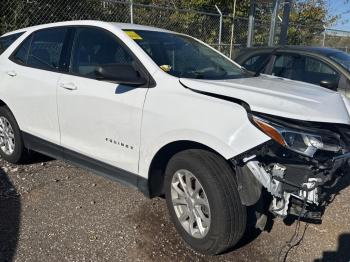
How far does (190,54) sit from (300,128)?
1556mm

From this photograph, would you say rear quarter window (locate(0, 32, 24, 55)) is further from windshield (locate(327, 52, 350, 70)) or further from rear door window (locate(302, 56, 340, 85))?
windshield (locate(327, 52, 350, 70))

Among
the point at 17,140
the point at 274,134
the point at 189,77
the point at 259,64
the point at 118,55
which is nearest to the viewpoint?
the point at 274,134

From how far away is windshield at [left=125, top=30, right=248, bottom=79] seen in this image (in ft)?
11.1

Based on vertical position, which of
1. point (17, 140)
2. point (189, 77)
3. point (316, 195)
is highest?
point (189, 77)

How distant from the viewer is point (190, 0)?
13.0 meters

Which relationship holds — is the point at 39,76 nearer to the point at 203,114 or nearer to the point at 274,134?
the point at 203,114

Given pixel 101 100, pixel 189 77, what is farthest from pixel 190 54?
pixel 101 100

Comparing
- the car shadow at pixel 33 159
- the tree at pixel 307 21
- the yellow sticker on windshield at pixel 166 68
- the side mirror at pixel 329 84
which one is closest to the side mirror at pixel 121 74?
the yellow sticker on windshield at pixel 166 68

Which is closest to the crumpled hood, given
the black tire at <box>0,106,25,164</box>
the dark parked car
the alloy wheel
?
the alloy wheel

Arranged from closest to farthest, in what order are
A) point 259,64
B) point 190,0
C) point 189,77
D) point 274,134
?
point 274,134, point 189,77, point 259,64, point 190,0

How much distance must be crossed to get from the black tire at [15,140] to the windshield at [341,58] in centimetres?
435

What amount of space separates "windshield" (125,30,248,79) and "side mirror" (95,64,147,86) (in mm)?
243

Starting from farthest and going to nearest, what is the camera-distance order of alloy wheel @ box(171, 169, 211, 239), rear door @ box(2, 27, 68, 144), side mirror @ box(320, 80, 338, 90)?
1. side mirror @ box(320, 80, 338, 90)
2. rear door @ box(2, 27, 68, 144)
3. alloy wheel @ box(171, 169, 211, 239)

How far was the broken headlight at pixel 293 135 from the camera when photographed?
2.59 m
